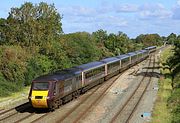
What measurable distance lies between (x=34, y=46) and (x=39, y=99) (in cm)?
3056

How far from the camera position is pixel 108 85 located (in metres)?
43.3

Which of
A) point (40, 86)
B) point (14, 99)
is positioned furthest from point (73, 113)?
point (14, 99)

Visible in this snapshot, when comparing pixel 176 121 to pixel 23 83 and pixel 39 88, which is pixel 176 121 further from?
pixel 23 83

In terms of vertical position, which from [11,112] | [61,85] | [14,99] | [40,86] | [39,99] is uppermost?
[40,86]

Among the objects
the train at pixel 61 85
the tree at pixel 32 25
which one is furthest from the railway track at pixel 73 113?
the tree at pixel 32 25

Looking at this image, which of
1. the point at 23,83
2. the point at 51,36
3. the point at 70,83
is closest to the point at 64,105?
the point at 70,83

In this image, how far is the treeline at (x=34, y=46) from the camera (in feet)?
137

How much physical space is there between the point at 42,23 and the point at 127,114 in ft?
119

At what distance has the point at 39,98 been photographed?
26797 mm

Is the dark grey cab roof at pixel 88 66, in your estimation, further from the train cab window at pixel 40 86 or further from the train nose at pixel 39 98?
the train nose at pixel 39 98

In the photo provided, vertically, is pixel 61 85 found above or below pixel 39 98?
above

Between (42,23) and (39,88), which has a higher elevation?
(42,23)

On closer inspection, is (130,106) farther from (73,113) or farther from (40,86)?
(40,86)

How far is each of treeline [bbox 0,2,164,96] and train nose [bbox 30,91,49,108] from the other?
1194 cm
